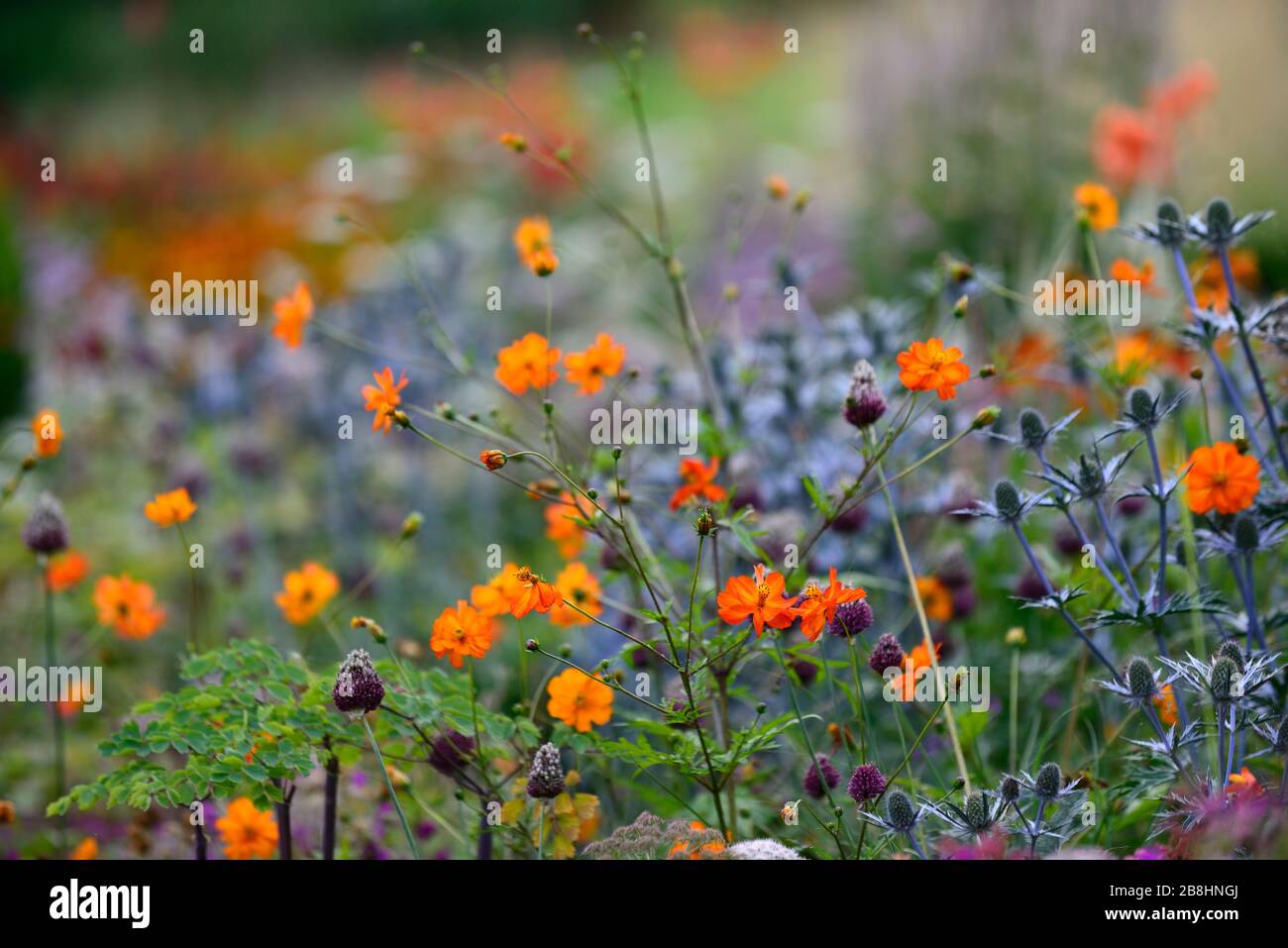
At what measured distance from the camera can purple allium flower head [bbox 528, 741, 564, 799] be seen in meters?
1.51

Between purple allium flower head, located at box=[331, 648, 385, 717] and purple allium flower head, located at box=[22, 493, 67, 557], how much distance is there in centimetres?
74

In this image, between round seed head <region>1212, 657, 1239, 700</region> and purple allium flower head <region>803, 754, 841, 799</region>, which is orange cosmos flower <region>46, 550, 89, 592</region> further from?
round seed head <region>1212, 657, 1239, 700</region>

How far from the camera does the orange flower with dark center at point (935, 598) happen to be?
2.01 m

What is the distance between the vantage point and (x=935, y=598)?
2037 mm

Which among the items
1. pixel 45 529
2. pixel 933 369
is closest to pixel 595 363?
pixel 933 369

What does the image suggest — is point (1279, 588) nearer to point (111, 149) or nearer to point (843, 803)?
point (843, 803)

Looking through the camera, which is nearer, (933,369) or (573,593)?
(933,369)

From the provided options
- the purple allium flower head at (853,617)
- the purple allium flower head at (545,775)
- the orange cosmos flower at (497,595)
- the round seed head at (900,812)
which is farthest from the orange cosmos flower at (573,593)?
the round seed head at (900,812)

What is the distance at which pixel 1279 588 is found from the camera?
2072 millimetres

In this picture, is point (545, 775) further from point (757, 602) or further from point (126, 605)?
point (126, 605)

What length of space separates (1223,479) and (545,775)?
900mm

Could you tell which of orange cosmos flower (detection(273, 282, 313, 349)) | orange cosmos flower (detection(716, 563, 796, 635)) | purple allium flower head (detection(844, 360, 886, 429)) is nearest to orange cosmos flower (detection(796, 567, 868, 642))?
orange cosmos flower (detection(716, 563, 796, 635))
